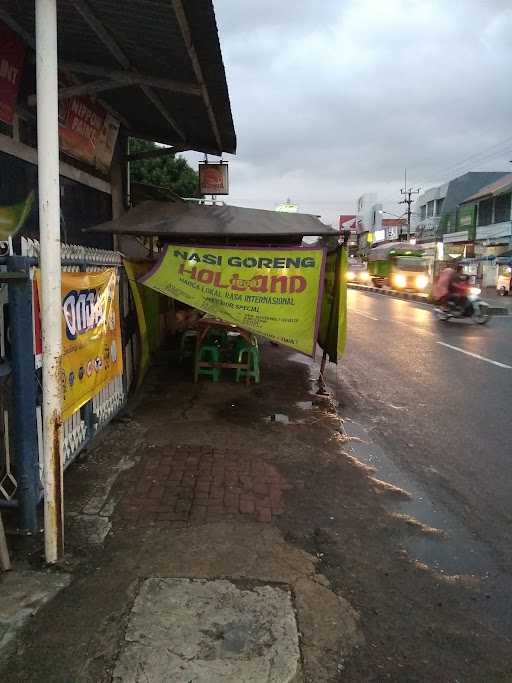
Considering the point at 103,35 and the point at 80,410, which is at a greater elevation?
the point at 103,35

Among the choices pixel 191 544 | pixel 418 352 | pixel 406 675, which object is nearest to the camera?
pixel 406 675

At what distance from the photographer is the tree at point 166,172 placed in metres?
18.3

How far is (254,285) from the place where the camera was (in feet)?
20.3

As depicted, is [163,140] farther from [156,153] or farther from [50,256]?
[50,256]

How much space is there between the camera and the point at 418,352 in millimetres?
11141

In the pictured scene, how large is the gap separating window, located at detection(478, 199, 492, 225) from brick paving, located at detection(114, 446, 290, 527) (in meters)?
37.9

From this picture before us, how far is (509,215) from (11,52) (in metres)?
35.4

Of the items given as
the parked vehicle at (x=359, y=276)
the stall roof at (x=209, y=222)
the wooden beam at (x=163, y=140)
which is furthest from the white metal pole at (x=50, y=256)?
the parked vehicle at (x=359, y=276)

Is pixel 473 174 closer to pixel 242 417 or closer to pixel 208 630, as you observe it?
pixel 242 417

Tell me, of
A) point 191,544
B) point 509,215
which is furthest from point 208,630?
point 509,215

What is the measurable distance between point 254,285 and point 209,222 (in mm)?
1392

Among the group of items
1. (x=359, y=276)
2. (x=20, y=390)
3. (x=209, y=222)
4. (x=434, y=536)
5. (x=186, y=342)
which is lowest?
(x=434, y=536)

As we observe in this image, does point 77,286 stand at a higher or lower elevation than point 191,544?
higher

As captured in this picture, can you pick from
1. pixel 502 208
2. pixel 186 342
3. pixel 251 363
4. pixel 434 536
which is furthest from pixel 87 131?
pixel 502 208
